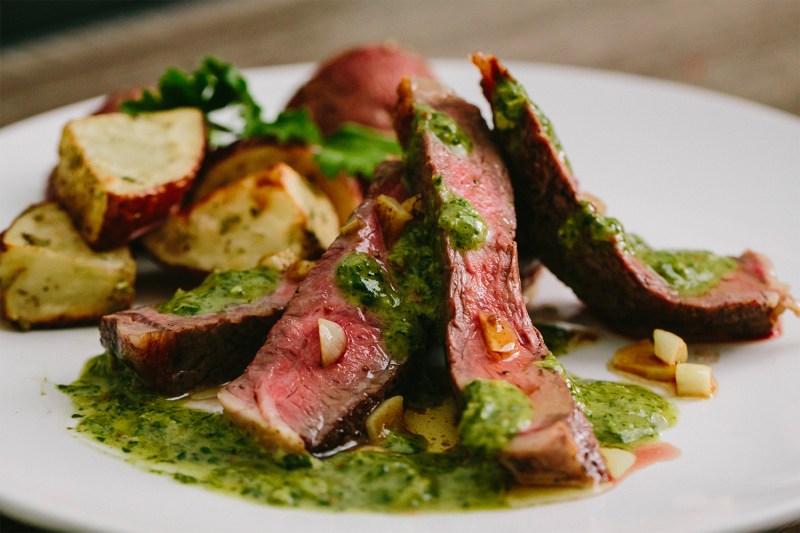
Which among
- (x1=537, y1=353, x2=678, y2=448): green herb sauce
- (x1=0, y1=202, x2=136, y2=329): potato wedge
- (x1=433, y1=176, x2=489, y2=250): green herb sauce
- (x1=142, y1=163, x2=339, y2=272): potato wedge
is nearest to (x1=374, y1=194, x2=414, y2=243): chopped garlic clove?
(x1=433, y1=176, x2=489, y2=250): green herb sauce

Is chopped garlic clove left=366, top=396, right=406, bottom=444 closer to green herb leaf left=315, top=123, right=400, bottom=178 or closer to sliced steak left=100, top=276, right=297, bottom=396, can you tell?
sliced steak left=100, top=276, right=297, bottom=396

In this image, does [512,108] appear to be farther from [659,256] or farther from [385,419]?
[385,419]

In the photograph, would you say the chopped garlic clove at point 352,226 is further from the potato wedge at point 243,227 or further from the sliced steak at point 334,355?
the potato wedge at point 243,227

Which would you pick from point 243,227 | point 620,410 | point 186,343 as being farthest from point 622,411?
point 243,227

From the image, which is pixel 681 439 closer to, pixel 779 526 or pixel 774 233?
pixel 779 526

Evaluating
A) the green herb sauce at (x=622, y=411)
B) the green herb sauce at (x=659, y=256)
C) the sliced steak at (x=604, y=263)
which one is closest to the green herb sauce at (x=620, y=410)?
the green herb sauce at (x=622, y=411)

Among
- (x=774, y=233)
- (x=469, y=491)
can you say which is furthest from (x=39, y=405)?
(x=774, y=233)
